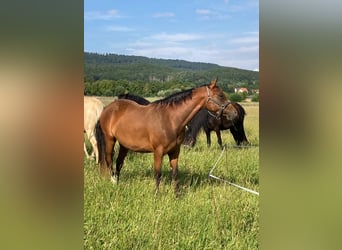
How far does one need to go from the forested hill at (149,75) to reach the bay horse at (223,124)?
160 millimetres

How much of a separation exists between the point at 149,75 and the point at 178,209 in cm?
68

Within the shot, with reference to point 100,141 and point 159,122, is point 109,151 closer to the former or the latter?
point 100,141

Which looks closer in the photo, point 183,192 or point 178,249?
point 178,249

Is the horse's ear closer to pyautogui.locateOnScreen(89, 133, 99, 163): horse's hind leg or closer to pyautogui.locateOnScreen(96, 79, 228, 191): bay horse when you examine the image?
pyautogui.locateOnScreen(96, 79, 228, 191): bay horse

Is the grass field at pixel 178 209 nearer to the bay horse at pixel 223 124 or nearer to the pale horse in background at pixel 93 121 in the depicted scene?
the bay horse at pixel 223 124

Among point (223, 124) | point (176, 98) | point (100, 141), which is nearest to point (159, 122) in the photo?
point (176, 98)

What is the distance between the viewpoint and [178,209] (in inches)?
62.8

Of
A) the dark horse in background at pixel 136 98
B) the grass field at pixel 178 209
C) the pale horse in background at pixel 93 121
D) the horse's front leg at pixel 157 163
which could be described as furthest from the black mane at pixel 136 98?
the grass field at pixel 178 209

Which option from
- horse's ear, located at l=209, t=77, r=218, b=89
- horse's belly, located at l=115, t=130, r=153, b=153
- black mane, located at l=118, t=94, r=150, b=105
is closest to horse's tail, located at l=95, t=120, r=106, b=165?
horse's belly, located at l=115, t=130, r=153, b=153
